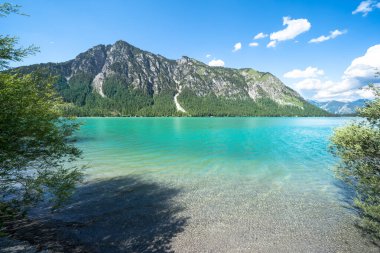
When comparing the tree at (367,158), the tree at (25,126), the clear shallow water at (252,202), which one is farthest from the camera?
the tree at (367,158)

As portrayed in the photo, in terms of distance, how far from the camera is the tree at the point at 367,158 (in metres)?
15.5

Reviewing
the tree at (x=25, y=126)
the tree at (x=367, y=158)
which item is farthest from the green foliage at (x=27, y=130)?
the tree at (x=367, y=158)

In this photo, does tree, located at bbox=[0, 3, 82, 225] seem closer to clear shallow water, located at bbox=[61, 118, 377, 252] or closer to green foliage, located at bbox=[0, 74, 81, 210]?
green foliage, located at bbox=[0, 74, 81, 210]

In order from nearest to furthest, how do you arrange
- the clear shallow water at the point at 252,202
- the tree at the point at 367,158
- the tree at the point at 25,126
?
the tree at the point at 25,126 < the clear shallow water at the point at 252,202 < the tree at the point at 367,158

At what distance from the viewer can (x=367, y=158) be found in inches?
675

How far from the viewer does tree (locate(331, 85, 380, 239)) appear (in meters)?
15.5

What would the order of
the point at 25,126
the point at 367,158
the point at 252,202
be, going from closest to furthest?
the point at 25,126 < the point at 367,158 < the point at 252,202

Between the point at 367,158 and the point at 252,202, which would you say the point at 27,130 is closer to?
the point at 252,202

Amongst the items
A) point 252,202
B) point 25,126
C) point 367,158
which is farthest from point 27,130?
point 367,158

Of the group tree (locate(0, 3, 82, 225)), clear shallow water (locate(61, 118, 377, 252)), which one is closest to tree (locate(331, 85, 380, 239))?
clear shallow water (locate(61, 118, 377, 252))

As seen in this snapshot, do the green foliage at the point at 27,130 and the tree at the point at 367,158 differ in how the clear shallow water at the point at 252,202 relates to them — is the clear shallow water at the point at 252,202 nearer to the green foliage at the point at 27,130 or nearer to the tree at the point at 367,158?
the tree at the point at 367,158

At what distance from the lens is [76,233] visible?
51.0 feet

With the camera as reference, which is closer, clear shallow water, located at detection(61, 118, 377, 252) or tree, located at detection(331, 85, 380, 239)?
clear shallow water, located at detection(61, 118, 377, 252)

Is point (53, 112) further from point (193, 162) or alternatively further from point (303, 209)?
point (193, 162)
